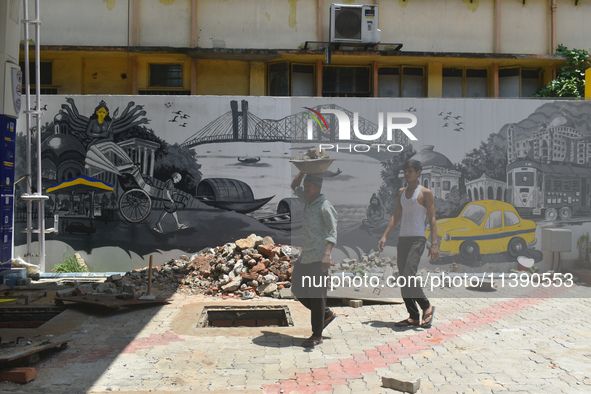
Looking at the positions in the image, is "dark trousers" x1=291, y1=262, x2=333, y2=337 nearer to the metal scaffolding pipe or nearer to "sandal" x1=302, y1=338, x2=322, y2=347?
"sandal" x1=302, y1=338, x2=322, y2=347

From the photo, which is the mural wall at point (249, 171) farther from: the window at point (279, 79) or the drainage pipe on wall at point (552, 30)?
the drainage pipe on wall at point (552, 30)

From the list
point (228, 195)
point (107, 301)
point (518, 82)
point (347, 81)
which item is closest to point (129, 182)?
point (228, 195)

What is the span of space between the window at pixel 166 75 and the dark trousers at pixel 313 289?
32.6 feet

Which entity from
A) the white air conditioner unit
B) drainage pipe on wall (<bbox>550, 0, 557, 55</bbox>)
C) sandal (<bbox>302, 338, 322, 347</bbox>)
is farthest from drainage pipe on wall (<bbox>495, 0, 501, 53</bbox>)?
sandal (<bbox>302, 338, 322, 347</bbox>)

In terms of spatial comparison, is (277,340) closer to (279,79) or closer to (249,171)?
(249,171)

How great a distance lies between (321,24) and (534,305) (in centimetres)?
927

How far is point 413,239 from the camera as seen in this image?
7.50 m

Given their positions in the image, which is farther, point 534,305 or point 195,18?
point 195,18

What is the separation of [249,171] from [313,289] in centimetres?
504

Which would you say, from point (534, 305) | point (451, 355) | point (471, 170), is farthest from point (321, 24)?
point (451, 355)

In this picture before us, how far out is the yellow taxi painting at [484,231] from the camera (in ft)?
36.2

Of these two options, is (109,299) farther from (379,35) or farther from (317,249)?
(379,35)

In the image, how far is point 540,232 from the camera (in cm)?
1123

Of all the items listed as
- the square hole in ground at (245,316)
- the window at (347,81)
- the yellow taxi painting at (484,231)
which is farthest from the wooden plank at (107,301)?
the window at (347,81)
